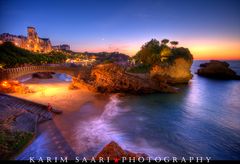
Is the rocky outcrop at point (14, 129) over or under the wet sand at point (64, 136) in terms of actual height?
over

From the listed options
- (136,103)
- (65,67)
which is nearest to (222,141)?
(136,103)

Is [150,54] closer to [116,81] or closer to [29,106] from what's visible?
[116,81]

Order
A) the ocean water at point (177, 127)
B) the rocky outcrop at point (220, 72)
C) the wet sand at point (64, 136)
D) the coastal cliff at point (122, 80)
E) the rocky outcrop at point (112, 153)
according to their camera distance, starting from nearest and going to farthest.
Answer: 1. the rocky outcrop at point (112, 153)
2. the wet sand at point (64, 136)
3. the ocean water at point (177, 127)
4. the coastal cliff at point (122, 80)
5. the rocky outcrop at point (220, 72)

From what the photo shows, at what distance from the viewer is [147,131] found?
67.8ft

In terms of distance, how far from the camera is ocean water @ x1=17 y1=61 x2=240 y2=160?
15.9 meters

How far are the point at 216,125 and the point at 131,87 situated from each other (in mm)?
21678

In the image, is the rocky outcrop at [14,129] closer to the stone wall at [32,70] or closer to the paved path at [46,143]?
the paved path at [46,143]

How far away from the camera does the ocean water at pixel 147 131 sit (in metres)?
15.9

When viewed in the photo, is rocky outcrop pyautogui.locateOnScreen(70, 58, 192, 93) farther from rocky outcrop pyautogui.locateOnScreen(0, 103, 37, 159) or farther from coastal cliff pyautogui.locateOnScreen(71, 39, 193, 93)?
rocky outcrop pyautogui.locateOnScreen(0, 103, 37, 159)

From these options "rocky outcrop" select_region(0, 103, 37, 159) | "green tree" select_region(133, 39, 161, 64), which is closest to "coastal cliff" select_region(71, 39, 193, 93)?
"green tree" select_region(133, 39, 161, 64)

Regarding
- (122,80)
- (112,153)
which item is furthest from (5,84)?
(112,153)

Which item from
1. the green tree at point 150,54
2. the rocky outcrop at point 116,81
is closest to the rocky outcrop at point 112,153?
the rocky outcrop at point 116,81

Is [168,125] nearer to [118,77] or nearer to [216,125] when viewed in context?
[216,125]

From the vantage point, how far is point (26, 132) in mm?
16312
